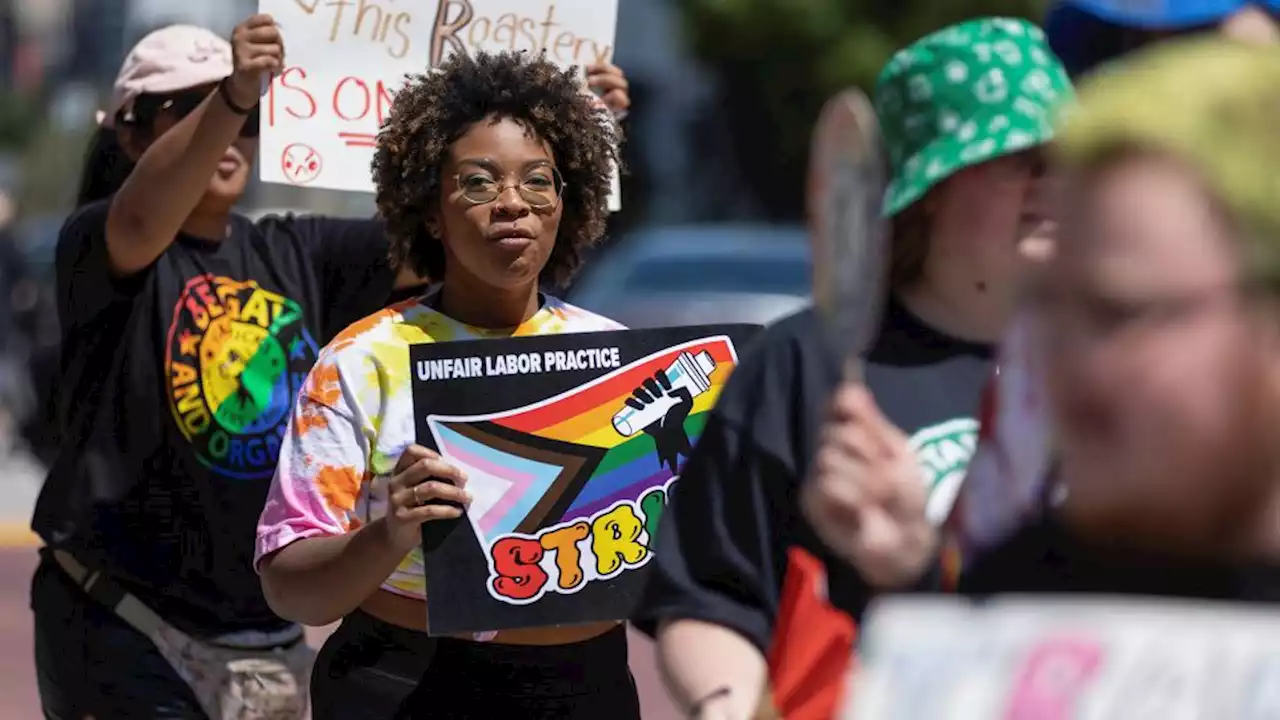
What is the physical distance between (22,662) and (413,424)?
675 centimetres

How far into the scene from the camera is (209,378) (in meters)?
4.32

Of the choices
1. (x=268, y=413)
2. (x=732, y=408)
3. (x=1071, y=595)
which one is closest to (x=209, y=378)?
(x=268, y=413)

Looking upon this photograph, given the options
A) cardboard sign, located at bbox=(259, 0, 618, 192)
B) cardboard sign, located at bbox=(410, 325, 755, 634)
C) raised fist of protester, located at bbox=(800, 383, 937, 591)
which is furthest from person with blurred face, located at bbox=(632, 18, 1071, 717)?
cardboard sign, located at bbox=(259, 0, 618, 192)

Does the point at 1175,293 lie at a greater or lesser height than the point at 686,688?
greater

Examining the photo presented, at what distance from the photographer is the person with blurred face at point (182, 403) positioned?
4.30 m

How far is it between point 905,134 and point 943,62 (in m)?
0.10

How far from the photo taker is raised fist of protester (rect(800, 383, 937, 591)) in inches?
80.0

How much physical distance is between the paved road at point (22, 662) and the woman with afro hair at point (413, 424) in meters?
4.83

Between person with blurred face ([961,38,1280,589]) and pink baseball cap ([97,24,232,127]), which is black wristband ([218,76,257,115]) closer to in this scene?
pink baseball cap ([97,24,232,127])

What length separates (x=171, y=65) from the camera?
4578 mm

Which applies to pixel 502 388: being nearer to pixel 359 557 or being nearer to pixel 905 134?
pixel 359 557

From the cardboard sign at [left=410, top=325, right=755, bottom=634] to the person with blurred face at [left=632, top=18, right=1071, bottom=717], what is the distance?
936 millimetres

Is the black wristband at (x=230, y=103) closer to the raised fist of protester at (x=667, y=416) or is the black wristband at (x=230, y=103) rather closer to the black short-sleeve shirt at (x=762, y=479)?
the raised fist of protester at (x=667, y=416)

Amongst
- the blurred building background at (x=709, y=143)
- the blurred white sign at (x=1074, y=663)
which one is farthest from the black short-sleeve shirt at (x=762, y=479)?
the blurred building background at (x=709, y=143)
